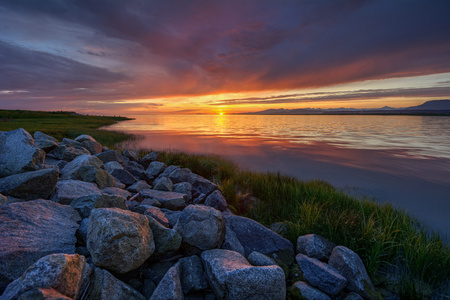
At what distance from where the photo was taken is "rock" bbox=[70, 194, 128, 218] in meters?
4.27

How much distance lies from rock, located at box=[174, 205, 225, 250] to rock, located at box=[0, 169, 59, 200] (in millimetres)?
3096

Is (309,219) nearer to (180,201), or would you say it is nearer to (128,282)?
(180,201)

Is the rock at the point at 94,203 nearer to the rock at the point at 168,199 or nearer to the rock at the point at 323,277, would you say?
the rock at the point at 168,199

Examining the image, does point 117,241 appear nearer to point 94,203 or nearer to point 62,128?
point 94,203

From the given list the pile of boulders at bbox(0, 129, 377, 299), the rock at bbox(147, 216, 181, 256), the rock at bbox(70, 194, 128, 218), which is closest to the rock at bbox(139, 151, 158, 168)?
the pile of boulders at bbox(0, 129, 377, 299)

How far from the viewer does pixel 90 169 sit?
6.64 meters

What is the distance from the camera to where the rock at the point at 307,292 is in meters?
3.40

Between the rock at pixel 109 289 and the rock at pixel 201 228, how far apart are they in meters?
1.11

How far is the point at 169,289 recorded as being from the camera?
2.93 metres

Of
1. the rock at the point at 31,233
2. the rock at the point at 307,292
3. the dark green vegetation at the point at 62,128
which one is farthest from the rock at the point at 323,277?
the dark green vegetation at the point at 62,128

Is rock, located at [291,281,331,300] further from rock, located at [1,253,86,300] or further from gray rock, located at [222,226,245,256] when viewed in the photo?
rock, located at [1,253,86,300]

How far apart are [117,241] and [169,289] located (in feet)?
3.13

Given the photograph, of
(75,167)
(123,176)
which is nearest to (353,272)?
(123,176)

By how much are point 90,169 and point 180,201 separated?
294 centimetres
